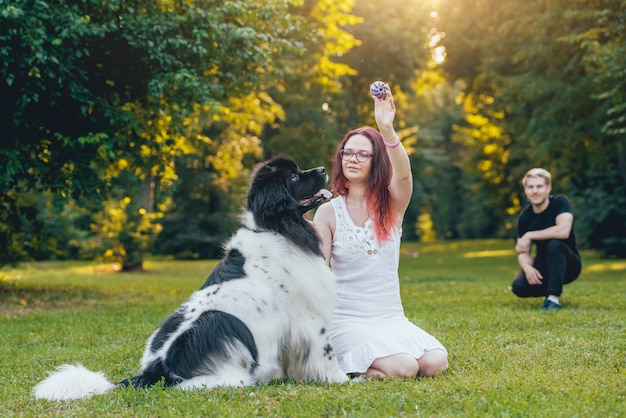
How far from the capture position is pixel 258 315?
4.36 meters

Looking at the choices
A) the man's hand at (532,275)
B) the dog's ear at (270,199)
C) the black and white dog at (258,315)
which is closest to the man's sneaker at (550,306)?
the man's hand at (532,275)

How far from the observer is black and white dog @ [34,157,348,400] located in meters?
4.28

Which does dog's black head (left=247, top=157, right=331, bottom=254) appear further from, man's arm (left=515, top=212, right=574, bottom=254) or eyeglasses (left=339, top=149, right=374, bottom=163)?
man's arm (left=515, top=212, right=574, bottom=254)

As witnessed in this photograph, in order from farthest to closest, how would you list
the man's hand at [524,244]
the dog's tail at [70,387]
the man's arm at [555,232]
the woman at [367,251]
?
the man's hand at [524,244]
the man's arm at [555,232]
the woman at [367,251]
the dog's tail at [70,387]

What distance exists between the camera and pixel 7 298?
37.5ft

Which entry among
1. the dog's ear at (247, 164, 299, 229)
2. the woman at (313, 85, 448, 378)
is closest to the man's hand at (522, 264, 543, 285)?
the woman at (313, 85, 448, 378)

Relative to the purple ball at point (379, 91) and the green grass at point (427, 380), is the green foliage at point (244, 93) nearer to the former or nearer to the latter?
the green grass at point (427, 380)

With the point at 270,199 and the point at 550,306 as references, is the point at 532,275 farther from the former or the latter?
the point at 270,199

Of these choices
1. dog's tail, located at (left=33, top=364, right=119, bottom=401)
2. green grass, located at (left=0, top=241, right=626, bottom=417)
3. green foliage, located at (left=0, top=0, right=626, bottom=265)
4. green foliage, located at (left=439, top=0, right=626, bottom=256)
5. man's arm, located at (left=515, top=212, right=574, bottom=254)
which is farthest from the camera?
green foliage, located at (left=439, top=0, right=626, bottom=256)

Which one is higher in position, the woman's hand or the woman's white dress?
the woman's hand

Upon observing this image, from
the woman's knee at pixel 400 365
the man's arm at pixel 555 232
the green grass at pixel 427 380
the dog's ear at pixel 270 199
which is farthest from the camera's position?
the man's arm at pixel 555 232

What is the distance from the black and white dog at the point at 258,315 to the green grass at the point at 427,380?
140mm

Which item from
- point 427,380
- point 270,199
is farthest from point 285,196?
point 427,380

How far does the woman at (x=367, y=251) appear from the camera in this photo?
4.97 metres
